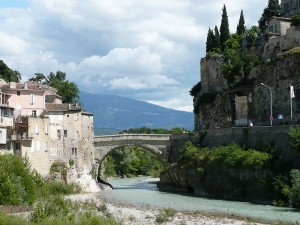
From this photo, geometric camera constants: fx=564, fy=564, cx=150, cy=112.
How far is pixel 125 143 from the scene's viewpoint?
73.1 metres

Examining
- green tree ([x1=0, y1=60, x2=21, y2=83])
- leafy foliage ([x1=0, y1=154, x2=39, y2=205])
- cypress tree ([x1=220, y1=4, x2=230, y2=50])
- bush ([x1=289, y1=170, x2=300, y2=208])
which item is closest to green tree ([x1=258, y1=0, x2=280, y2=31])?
cypress tree ([x1=220, y1=4, x2=230, y2=50])

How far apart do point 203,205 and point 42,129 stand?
70.9ft

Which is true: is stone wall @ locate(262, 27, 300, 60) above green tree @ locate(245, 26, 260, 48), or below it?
below

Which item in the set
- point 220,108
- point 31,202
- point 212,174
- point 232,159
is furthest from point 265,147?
point 220,108

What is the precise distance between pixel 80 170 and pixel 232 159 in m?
21.6

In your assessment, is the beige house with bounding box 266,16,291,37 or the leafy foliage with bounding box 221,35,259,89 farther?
the beige house with bounding box 266,16,291,37

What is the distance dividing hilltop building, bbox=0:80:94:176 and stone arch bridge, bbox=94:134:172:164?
5.83ft

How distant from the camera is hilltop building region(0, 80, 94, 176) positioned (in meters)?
58.6

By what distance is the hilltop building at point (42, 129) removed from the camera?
5862 cm

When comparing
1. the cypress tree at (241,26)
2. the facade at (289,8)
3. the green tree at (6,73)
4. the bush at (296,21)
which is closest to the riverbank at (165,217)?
the bush at (296,21)

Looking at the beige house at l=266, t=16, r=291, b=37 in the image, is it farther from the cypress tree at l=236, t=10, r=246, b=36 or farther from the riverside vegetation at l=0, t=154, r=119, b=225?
the riverside vegetation at l=0, t=154, r=119, b=225

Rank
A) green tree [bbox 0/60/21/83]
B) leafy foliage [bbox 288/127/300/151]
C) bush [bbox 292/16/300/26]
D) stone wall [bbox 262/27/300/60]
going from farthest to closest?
green tree [bbox 0/60/21/83] → bush [bbox 292/16/300/26] → stone wall [bbox 262/27/300/60] → leafy foliage [bbox 288/127/300/151]

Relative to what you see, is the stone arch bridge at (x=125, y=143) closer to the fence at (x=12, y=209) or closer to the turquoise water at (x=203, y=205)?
the turquoise water at (x=203, y=205)

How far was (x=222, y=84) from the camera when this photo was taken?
79438 mm
